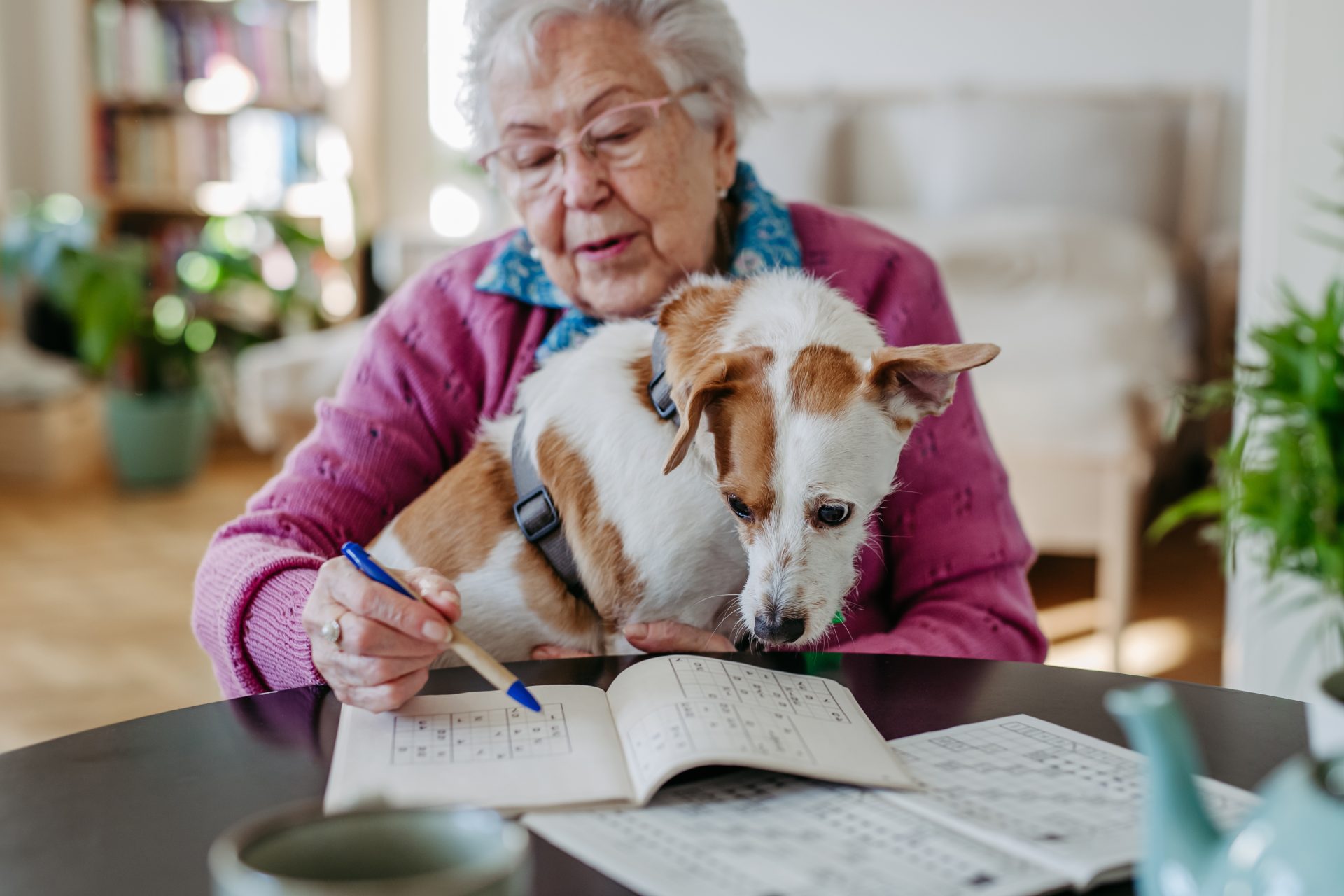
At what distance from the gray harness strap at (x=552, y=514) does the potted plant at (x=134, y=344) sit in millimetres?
3764

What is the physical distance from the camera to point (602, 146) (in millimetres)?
1305

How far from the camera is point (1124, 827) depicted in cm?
68

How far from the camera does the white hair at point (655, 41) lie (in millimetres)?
1280

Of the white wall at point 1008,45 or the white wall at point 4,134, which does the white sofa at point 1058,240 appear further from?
the white wall at point 4,134

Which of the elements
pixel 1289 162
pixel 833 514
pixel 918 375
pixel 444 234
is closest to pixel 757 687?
pixel 833 514

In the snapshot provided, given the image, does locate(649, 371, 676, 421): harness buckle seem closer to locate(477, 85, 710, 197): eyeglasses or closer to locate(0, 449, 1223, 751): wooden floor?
locate(477, 85, 710, 197): eyeglasses

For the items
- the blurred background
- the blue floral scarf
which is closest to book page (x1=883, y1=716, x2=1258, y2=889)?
the blue floral scarf

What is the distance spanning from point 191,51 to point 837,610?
5.11m

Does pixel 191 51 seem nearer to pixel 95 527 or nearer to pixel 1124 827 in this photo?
pixel 95 527

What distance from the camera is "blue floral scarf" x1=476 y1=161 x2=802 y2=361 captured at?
4.41 feet

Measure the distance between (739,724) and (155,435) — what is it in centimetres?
427

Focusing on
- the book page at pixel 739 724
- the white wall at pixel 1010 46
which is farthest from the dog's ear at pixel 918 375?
the white wall at pixel 1010 46

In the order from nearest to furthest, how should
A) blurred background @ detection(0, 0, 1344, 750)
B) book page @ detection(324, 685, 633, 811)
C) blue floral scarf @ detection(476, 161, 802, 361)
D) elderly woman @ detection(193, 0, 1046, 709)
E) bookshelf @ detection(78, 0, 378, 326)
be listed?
book page @ detection(324, 685, 633, 811) → elderly woman @ detection(193, 0, 1046, 709) → blue floral scarf @ detection(476, 161, 802, 361) → blurred background @ detection(0, 0, 1344, 750) → bookshelf @ detection(78, 0, 378, 326)

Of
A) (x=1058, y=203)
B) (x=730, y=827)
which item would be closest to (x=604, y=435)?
(x=730, y=827)
